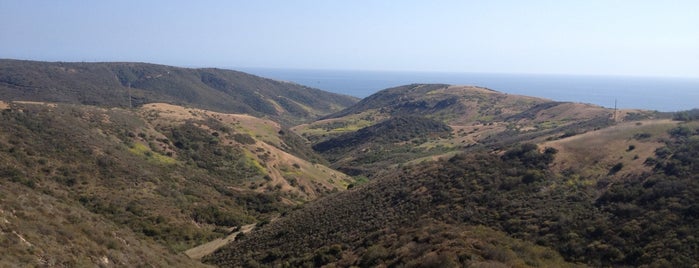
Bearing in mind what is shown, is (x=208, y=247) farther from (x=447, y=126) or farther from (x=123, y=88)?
(x=123, y=88)

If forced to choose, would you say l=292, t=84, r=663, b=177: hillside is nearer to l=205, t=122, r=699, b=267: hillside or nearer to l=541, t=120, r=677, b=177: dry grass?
l=541, t=120, r=677, b=177: dry grass

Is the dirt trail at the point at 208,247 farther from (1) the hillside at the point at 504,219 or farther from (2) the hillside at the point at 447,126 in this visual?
(2) the hillside at the point at 447,126

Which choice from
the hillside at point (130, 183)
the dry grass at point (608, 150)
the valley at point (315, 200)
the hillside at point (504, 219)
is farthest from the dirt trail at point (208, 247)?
the dry grass at point (608, 150)

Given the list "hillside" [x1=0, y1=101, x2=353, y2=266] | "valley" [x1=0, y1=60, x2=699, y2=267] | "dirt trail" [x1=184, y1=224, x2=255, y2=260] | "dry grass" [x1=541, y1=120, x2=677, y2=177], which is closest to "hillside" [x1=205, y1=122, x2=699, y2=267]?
"valley" [x1=0, y1=60, x2=699, y2=267]

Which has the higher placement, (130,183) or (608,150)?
(608,150)

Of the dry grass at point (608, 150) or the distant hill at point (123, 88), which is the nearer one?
the dry grass at point (608, 150)

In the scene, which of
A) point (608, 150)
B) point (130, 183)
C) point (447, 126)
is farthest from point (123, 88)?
point (608, 150)
